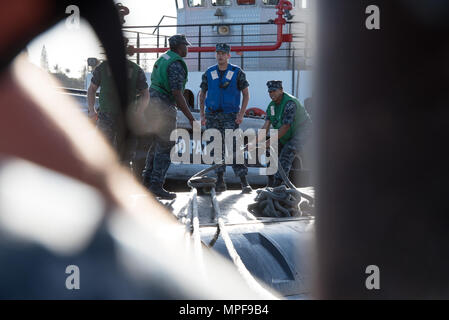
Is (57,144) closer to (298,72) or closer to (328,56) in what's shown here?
(328,56)

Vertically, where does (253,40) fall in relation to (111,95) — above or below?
above

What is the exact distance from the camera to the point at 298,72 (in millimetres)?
10672

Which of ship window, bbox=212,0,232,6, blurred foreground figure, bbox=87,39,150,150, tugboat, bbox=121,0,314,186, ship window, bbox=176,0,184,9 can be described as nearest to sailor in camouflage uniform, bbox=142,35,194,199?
blurred foreground figure, bbox=87,39,150,150

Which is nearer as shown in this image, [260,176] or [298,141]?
[298,141]

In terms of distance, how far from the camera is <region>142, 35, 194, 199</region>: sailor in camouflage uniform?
170 inches

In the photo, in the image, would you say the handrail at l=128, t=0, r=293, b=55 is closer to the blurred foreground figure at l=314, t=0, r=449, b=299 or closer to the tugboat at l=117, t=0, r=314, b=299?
the tugboat at l=117, t=0, r=314, b=299

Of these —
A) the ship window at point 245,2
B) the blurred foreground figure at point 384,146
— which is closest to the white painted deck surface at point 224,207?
the blurred foreground figure at point 384,146

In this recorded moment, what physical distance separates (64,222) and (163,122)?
90.0 inches

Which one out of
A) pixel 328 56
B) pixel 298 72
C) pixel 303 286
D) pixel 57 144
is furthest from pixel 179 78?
pixel 298 72

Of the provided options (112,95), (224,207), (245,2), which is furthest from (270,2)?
(224,207)

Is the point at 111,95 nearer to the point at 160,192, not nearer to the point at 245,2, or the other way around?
the point at 160,192

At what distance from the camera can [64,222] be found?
86.4 inches
